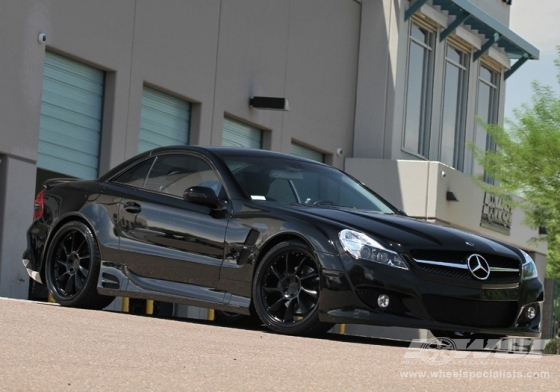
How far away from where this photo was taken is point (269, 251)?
8.95 m

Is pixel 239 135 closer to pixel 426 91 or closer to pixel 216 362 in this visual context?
pixel 426 91

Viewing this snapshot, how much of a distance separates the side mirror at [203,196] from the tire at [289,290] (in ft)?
2.28

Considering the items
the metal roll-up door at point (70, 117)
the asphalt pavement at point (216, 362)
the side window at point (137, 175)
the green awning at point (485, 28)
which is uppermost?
the green awning at point (485, 28)

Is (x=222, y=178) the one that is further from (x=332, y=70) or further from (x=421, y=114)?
(x=421, y=114)

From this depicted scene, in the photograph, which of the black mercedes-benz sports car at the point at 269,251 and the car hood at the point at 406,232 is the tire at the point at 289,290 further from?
the car hood at the point at 406,232

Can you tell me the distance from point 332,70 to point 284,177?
16483 mm

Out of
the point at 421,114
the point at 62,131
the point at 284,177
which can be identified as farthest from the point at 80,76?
the point at 421,114

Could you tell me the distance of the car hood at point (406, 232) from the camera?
28.5 ft

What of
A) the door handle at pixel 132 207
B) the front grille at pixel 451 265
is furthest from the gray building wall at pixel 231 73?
the front grille at pixel 451 265

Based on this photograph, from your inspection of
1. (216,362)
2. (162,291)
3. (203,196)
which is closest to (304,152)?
(162,291)

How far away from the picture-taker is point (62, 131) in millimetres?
17328

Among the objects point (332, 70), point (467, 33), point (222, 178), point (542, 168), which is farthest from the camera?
point (467, 33)

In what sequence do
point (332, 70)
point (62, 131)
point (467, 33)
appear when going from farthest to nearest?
1. point (467, 33)
2. point (332, 70)
3. point (62, 131)

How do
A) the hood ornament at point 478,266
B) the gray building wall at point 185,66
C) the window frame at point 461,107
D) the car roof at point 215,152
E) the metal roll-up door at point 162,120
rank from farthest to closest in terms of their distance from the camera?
the window frame at point 461,107 → the metal roll-up door at point 162,120 → the gray building wall at point 185,66 → the car roof at point 215,152 → the hood ornament at point 478,266
